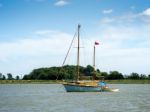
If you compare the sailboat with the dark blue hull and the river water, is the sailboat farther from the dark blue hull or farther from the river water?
the river water

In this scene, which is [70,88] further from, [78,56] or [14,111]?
[14,111]

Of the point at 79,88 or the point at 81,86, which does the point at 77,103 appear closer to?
the point at 81,86

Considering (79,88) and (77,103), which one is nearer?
(77,103)

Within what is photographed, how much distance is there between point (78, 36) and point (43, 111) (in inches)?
2003

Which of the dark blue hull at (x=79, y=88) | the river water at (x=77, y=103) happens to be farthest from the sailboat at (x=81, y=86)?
the river water at (x=77, y=103)

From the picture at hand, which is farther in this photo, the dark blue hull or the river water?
the dark blue hull

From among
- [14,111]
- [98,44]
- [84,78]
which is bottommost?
[14,111]

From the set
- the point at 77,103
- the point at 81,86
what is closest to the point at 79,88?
the point at 81,86

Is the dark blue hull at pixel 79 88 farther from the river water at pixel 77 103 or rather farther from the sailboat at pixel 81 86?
the river water at pixel 77 103

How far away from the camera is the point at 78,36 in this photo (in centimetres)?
9744

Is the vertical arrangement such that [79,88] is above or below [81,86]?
below

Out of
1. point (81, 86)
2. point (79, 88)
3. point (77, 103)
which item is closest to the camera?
point (77, 103)

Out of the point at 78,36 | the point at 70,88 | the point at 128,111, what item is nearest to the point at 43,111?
the point at 128,111

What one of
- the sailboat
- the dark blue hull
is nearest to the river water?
the dark blue hull
